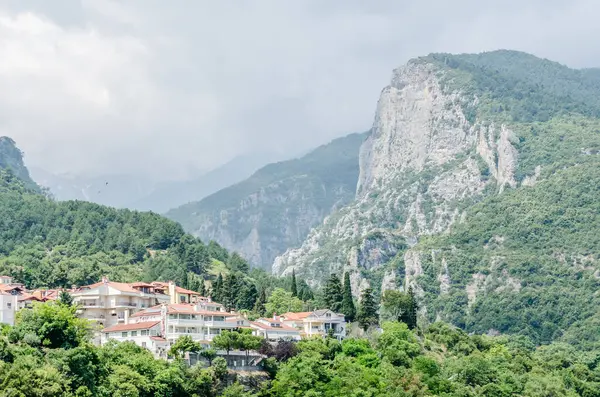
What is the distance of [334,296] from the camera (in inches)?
4663

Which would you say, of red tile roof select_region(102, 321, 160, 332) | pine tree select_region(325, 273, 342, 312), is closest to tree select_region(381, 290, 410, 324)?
pine tree select_region(325, 273, 342, 312)

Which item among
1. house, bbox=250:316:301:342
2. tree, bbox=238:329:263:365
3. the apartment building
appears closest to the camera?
tree, bbox=238:329:263:365

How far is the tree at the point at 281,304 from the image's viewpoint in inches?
4803

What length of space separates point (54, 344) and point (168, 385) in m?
10.2

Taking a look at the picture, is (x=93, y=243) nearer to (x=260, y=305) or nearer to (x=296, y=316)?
(x=260, y=305)

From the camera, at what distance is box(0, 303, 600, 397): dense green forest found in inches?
2768

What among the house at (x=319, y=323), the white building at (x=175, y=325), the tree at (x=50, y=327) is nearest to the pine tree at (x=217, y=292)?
the house at (x=319, y=323)

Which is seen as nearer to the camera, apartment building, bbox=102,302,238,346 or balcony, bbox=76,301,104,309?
apartment building, bbox=102,302,238,346

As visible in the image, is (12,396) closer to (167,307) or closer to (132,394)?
(132,394)

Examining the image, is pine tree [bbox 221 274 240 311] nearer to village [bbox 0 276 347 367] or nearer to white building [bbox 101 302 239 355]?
village [bbox 0 276 347 367]

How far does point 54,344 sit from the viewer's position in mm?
74188

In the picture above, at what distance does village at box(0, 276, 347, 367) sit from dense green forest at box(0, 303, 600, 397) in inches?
157

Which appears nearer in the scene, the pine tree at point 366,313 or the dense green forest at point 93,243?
the pine tree at point 366,313

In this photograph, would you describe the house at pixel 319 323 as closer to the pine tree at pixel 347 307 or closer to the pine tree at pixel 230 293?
the pine tree at pixel 347 307
